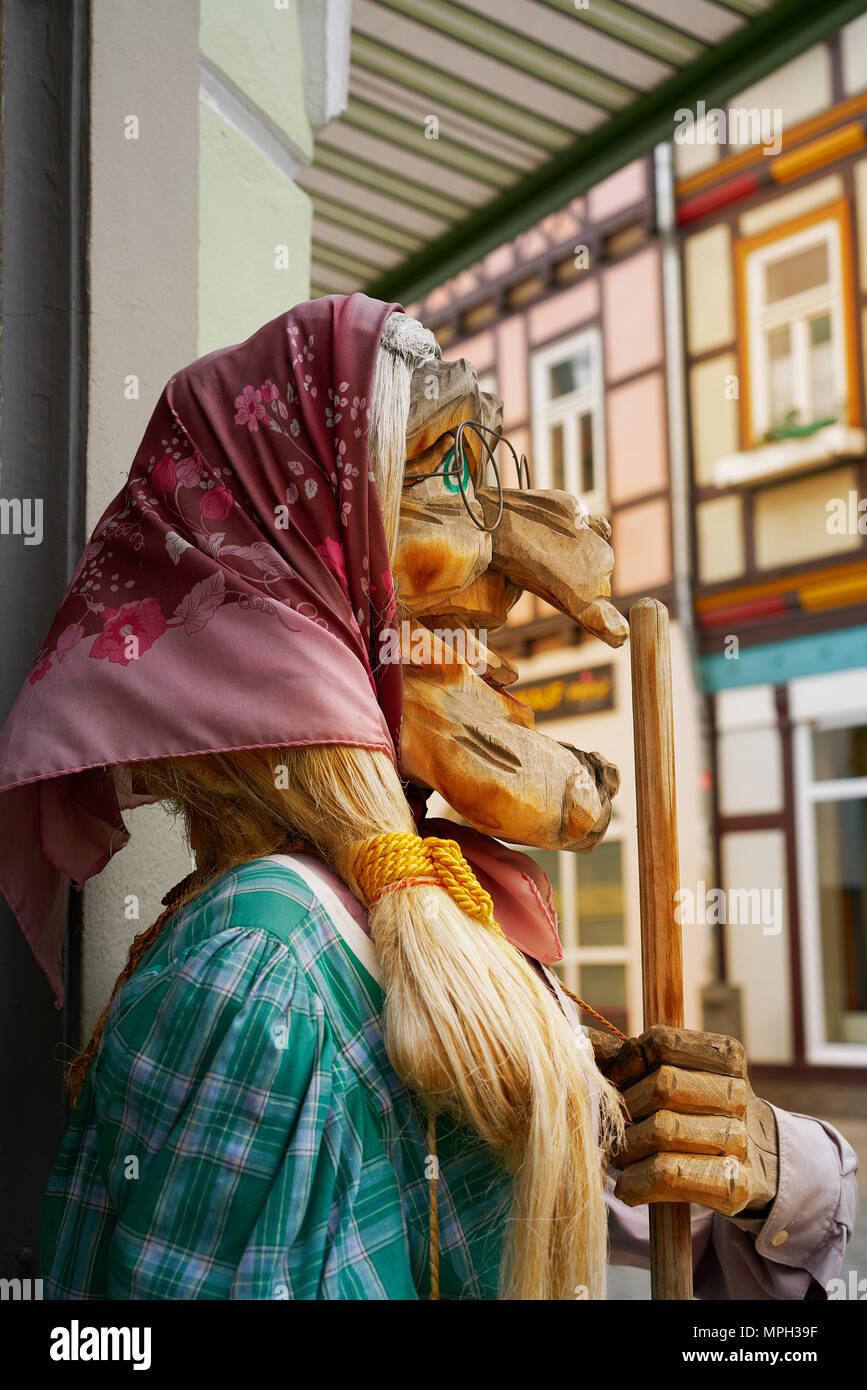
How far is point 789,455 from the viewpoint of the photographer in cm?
645

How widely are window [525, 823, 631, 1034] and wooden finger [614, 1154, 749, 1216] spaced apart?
6024mm

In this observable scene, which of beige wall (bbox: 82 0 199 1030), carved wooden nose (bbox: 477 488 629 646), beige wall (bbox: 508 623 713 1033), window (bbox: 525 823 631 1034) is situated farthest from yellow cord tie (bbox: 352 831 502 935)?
window (bbox: 525 823 631 1034)

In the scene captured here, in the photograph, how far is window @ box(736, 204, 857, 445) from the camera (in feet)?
20.6

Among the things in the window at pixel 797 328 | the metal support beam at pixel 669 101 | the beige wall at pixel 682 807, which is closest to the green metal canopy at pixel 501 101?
the metal support beam at pixel 669 101

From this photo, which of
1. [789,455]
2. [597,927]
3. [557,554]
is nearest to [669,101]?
[789,455]

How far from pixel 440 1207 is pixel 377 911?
0.75 ft

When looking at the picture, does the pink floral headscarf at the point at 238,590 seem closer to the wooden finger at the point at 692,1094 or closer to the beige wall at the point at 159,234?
the wooden finger at the point at 692,1094

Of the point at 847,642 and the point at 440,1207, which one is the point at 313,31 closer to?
the point at 440,1207

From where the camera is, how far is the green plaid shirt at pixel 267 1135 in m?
0.90

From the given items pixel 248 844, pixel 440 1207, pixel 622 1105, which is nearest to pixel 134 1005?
pixel 248 844

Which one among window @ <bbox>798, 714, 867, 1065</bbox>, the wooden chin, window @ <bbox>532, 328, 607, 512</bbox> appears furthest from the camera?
window @ <bbox>532, 328, 607, 512</bbox>

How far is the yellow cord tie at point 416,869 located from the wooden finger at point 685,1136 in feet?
0.65

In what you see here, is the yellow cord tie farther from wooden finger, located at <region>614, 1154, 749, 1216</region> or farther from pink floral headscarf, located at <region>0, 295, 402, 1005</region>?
wooden finger, located at <region>614, 1154, 749, 1216</region>

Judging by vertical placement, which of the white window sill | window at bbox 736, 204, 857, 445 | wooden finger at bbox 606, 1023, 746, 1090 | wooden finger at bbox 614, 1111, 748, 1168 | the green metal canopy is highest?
the green metal canopy
